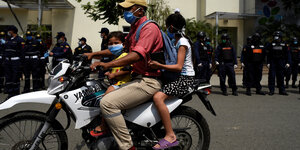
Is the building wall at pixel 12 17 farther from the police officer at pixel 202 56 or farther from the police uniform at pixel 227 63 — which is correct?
the police uniform at pixel 227 63

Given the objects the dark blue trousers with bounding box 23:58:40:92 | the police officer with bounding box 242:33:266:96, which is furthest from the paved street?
the dark blue trousers with bounding box 23:58:40:92

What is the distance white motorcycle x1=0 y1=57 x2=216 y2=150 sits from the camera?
2658 mm

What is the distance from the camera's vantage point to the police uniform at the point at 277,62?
887 cm

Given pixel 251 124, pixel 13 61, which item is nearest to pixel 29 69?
pixel 13 61

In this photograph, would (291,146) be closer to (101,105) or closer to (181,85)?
(181,85)

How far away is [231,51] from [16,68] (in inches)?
275

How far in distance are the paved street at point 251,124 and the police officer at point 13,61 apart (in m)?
2.16

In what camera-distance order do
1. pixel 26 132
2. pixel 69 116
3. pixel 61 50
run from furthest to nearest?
1. pixel 61 50
2. pixel 69 116
3. pixel 26 132

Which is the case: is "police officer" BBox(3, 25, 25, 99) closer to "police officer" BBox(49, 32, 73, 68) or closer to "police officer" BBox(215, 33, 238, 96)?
"police officer" BBox(49, 32, 73, 68)

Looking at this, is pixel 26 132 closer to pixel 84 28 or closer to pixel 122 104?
pixel 122 104

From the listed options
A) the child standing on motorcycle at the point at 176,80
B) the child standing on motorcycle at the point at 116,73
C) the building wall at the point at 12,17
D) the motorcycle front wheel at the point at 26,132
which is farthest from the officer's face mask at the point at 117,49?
the building wall at the point at 12,17

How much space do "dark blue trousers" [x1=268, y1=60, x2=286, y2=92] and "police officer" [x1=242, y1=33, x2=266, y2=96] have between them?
0.33 meters

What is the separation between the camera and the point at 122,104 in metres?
2.64

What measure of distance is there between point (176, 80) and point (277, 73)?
7311mm
